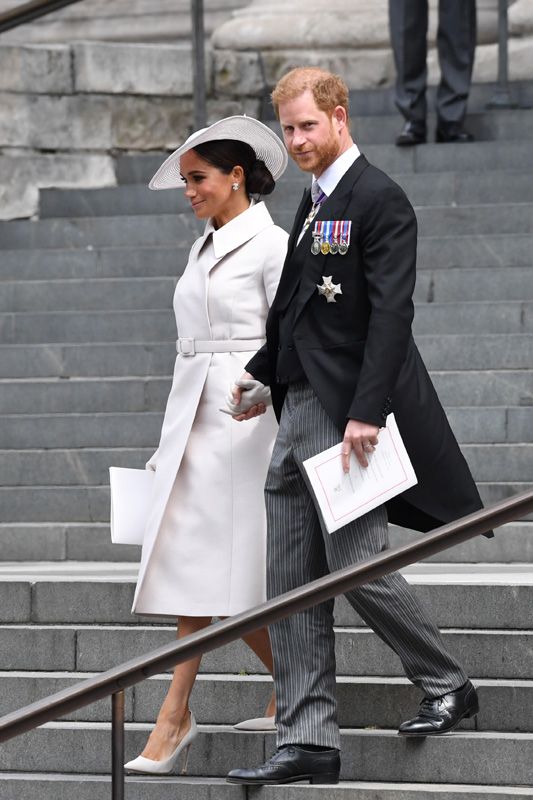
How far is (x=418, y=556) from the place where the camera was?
409 centimetres

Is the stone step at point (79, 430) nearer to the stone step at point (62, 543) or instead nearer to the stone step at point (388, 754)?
the stone step at point (62, 543)

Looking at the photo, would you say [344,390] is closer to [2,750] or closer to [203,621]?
[203,621]

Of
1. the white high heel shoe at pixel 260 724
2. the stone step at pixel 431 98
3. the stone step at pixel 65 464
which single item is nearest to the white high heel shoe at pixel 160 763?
the white high heel shoe at pixel 260 724

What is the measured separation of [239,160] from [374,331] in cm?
86

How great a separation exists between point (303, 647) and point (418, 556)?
2.22ft

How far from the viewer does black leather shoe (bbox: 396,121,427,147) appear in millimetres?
9586

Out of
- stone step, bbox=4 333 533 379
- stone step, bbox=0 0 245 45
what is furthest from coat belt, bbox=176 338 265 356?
stone step, bbox=0 0 245 45

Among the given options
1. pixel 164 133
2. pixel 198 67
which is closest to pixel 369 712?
pixel 198 67

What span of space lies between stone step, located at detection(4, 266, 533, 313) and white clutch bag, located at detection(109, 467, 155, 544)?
338cm

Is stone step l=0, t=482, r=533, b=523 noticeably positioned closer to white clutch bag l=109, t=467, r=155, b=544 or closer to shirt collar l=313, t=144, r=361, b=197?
white clutch bag l=109, t=467, r=155, b=544

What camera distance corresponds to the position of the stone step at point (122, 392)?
7426mm

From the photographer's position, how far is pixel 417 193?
30.1 ft

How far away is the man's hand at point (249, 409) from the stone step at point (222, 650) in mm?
922

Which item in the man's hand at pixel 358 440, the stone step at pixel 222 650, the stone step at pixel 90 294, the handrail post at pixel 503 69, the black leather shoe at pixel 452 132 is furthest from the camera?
the handrail post at pixel 503 69
